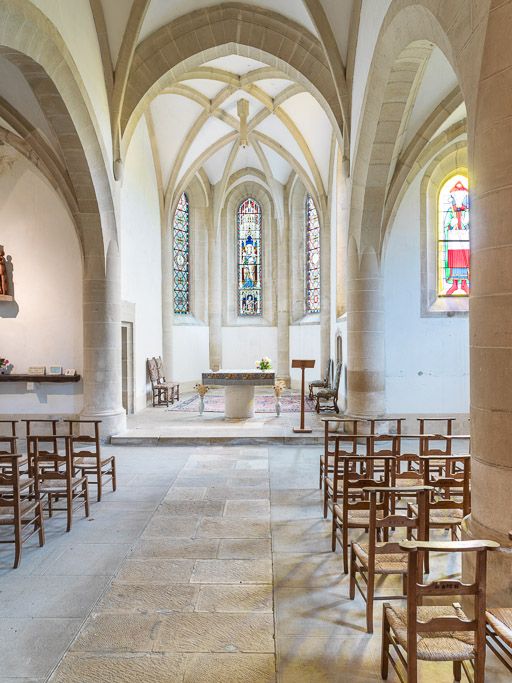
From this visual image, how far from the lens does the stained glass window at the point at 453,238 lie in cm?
1043

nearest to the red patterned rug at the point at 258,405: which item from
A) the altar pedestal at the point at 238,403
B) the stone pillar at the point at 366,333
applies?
the altar pedestal at the point at 238,403

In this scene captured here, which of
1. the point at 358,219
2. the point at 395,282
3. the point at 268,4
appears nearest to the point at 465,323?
the point at 395,282

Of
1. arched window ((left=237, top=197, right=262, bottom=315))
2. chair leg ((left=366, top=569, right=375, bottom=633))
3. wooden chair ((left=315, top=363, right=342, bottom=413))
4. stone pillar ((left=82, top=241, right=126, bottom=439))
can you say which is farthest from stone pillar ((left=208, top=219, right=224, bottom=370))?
chair leg ((left=366, top=569, right=375, bottom=633))

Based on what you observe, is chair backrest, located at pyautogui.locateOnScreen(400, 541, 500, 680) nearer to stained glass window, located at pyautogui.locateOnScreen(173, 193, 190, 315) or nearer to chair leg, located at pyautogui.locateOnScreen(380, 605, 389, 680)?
chair leg, located at pyautogui.locateOnScreen(380, 605, 389, 680)

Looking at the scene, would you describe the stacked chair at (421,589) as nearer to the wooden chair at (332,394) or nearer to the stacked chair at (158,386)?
the wooden chair at (332,394)

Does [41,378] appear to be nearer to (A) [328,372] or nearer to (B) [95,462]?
(B) [95,462]

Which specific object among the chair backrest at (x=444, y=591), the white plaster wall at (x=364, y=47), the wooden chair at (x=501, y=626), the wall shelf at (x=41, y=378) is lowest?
the wooden chair at (x=501, y=626)

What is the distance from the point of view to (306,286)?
1775 cm

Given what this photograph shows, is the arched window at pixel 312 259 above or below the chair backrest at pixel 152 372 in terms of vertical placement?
above

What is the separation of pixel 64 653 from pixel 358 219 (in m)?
8.19

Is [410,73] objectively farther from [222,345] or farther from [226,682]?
[222,345]

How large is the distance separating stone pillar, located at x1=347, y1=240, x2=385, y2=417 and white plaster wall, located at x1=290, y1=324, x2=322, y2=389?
599 cm

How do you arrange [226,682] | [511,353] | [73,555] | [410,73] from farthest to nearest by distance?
[410,73]
[73,555]
[511,353]
[226,682]

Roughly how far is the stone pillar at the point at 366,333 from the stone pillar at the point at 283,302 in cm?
780
